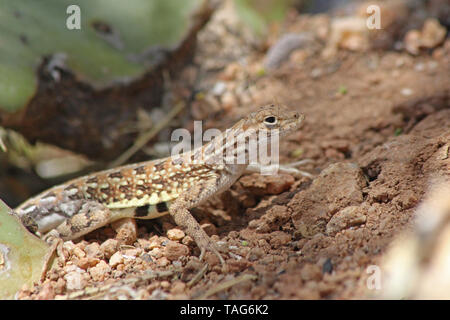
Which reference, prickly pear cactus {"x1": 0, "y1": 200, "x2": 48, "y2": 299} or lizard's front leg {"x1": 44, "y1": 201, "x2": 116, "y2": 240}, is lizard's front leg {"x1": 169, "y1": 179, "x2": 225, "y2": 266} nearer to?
lizard's front leg {"x1": 44, "y1": 201, "x2": 116, "y2": 240}

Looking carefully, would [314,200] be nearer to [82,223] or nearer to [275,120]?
[275,120]

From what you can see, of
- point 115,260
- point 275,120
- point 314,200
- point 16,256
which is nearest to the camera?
point 16,256

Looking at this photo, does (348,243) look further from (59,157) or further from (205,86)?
(59,157)

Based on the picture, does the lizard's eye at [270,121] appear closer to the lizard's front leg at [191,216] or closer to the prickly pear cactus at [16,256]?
the lizard's front leg at [191,216]

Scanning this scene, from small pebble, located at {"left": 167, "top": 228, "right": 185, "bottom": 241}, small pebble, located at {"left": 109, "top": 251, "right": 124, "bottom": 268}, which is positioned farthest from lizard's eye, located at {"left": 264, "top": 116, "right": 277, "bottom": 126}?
small pebble, located at {"left": 109, "top": 251, "right": 124, "bottom": 268}

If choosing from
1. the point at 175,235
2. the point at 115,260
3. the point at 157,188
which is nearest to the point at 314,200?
the point at 175,235

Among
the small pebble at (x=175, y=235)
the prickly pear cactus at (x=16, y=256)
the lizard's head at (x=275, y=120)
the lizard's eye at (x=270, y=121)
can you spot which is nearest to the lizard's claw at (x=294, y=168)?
the lizard's head at (x=275, y=120)
